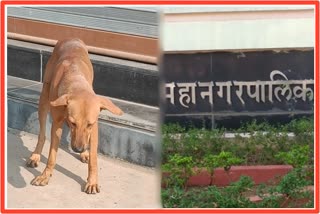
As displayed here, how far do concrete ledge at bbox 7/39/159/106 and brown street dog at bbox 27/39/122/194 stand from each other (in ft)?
2.50

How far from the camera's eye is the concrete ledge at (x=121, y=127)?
540cm

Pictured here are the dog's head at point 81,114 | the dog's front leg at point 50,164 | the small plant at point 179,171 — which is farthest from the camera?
the small plant at point 179,171

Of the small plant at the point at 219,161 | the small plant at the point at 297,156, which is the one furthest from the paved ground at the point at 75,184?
the small plant at the point at 297,156

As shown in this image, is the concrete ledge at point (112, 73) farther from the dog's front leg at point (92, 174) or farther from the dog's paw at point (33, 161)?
the dog's front leg at point (92, 174)

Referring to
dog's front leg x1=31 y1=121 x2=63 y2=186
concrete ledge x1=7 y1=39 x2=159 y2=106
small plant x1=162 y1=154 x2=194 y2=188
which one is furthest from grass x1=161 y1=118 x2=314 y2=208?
dog's front leg x1=31 y1=121 x2=63 y2=186

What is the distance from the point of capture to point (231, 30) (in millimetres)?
6367

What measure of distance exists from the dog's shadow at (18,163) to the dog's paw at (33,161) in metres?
0.03

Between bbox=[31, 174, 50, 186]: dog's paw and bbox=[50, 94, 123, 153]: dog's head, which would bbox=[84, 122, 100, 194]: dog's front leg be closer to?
bbox=[31, 174, 50, 186]: dog's paw

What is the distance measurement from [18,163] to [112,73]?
46.1 inches

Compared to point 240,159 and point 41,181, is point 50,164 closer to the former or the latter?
point 41,181

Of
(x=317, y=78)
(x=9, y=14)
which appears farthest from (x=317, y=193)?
(x=9, y=14)

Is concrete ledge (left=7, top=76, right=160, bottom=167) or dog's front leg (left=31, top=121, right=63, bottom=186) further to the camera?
concrete ledge (left=7, top=76, right=160, bottom=167)

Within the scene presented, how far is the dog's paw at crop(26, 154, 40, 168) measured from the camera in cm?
533

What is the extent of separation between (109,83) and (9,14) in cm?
162
